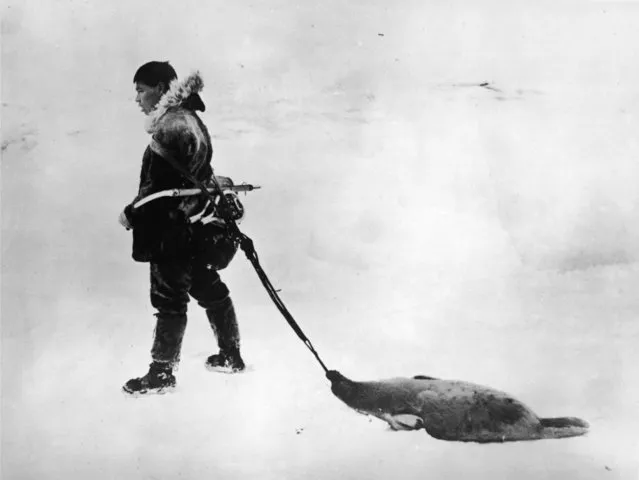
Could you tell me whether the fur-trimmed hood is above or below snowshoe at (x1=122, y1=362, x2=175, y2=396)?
above

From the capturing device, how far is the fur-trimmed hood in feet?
7.24

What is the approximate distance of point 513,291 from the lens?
7.38 ft

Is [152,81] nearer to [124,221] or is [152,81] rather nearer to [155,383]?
[124,221]

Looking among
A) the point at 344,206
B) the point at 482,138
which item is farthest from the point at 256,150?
the point at 482,138

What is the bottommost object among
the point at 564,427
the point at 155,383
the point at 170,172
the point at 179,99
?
the point at 564,427

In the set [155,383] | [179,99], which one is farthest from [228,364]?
[179,99]

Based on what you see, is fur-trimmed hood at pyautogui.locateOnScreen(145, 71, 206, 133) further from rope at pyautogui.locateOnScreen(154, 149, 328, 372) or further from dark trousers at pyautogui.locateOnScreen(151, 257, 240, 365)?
dark trousers at pyautogui.locateOnScreen(151, 257, 240, 365)

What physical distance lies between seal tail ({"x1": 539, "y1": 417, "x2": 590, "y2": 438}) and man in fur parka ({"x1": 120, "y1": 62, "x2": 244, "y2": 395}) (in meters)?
1.02

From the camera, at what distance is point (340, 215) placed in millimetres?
2250

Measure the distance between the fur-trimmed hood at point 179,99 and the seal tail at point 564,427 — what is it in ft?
5.10

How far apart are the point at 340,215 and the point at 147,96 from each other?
76 cm

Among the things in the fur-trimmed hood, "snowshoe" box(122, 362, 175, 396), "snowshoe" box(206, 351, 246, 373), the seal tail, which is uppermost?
the fur-trimmed hood

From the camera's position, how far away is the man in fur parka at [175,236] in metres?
2.16

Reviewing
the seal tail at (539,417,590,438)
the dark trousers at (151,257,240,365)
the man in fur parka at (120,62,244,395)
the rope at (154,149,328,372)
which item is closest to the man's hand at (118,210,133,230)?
the man in fur parka at (120,62,244,395)
